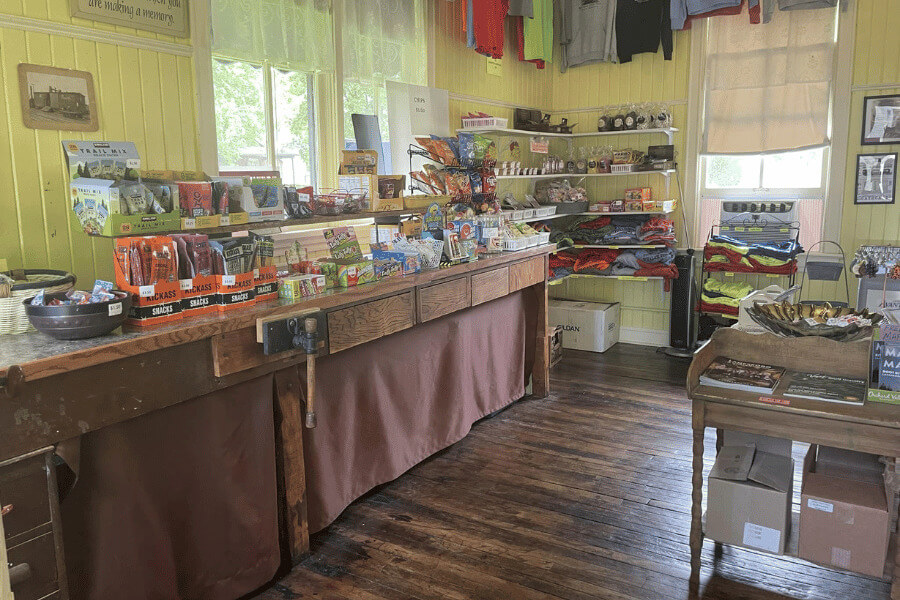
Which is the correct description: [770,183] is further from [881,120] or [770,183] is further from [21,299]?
[21,299]

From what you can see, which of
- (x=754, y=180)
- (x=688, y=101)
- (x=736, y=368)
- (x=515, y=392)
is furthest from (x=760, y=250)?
(x=736, y=368)

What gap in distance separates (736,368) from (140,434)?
2167mm

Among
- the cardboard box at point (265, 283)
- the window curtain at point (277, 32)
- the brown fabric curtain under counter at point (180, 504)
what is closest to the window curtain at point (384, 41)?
the window curtain at point (277, 32)

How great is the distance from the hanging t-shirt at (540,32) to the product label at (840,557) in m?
4.60

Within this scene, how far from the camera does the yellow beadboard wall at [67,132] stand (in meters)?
2.57

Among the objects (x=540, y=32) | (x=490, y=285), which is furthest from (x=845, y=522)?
(x=540, y=32)

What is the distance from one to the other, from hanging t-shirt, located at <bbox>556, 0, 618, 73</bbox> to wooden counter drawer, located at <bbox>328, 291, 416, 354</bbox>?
4077 millimetres

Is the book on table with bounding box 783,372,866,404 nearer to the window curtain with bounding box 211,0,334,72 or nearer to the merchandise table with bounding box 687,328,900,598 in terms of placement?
the merchandise table with bounding box 687,328,900,598

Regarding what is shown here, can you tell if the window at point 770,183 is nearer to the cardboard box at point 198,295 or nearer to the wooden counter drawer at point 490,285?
the wooden counter drawer at point 490,285

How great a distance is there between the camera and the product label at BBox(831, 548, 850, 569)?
7.64ft

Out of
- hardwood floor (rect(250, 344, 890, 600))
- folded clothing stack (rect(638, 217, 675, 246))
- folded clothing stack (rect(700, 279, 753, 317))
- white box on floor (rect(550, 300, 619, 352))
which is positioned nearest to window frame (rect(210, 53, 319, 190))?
hardwood floor (rect(250, 344, 890, 600))

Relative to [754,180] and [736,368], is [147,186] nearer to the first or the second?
[736,368]

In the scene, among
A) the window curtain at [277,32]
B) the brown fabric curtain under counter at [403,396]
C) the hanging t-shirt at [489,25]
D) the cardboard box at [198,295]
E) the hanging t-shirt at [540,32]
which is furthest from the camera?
the hanging t-shirt at [540,32]

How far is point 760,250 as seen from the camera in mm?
5348
